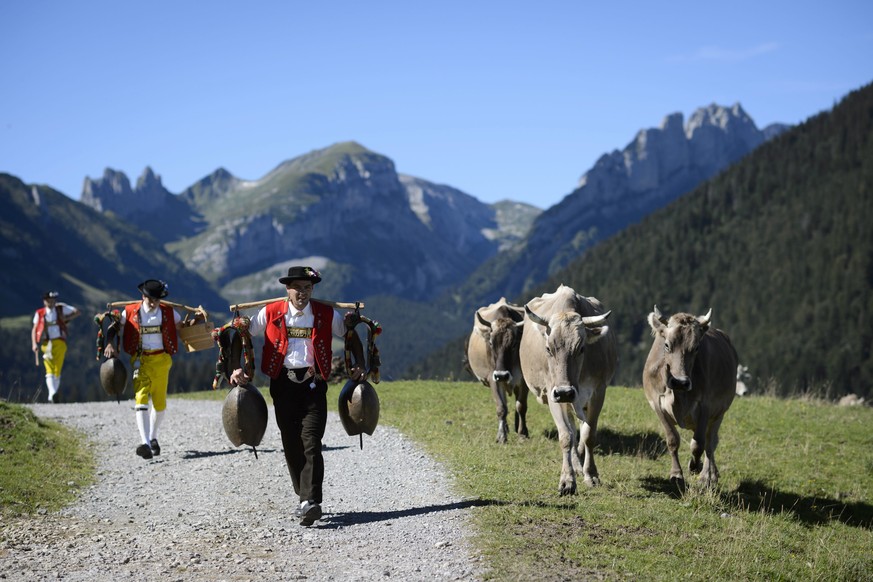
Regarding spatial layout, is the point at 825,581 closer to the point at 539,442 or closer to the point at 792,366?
the point at 539,442

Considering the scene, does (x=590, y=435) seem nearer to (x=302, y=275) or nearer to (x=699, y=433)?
(x=699, y=433)

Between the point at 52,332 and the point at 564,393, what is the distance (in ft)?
56.6

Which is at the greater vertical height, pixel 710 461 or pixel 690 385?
pixel 690 385

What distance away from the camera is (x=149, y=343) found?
15.4m

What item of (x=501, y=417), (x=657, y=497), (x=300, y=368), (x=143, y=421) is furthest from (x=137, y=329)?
(x=657, y=497)

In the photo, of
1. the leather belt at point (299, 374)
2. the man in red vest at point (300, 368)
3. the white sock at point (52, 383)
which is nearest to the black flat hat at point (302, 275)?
the man in red vest at point (300, 368)

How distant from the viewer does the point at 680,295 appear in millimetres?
188500

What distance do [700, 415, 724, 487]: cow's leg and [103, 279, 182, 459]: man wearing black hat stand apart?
907 centimetres

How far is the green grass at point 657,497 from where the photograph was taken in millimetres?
9273

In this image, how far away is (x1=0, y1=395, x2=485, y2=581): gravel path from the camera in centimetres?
877

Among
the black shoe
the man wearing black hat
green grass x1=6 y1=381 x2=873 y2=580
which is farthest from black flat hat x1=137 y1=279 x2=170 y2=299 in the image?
the black shoe

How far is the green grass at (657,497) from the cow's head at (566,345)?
1.48m

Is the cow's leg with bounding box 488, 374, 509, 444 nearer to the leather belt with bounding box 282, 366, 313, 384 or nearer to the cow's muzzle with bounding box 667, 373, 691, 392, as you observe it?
the cow's muzzle with bounding box 667, 373, 691, 392

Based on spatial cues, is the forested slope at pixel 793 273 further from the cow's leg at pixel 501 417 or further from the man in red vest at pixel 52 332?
the man in red vest at pixel 52 332
